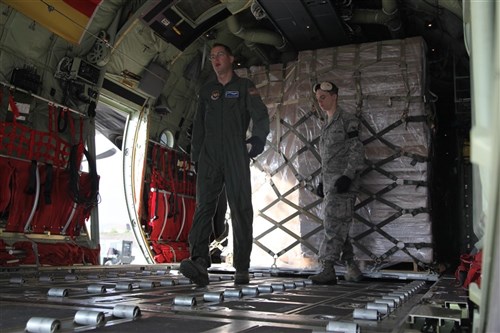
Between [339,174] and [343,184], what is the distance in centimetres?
30

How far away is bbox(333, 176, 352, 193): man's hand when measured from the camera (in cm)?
457

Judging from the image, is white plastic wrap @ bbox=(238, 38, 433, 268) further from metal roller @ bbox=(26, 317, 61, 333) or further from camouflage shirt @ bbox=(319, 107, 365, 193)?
metal roller @ bbox=(26, 317, 61, 333)

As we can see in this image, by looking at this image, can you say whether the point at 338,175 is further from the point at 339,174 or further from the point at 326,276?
the point at 326,276

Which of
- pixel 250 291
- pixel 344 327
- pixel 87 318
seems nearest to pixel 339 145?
pixel 250 291

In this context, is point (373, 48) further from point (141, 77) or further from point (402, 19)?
point (141, 77)

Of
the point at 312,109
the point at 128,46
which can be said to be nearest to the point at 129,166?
the point at 128,46

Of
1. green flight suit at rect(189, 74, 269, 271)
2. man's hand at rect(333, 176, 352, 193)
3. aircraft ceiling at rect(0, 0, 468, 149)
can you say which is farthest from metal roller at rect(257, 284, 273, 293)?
aircraft ceiling at rect(0, 0, 468, 149)

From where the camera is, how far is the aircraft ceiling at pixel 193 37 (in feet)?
18.6

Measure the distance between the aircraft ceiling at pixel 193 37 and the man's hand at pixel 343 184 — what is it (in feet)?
7.17

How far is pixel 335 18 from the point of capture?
19.0 ft

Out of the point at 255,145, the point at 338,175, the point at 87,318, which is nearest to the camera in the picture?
the point at 87,318

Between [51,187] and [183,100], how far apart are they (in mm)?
3029

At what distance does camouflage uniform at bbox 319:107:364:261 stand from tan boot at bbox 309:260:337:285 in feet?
0.23

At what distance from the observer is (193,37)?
6.95 metres
